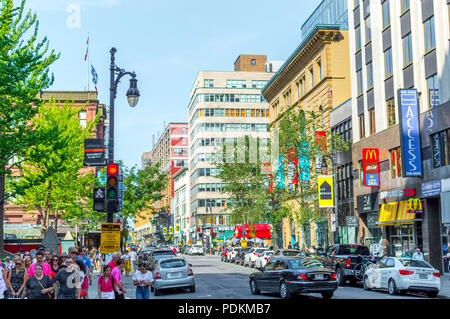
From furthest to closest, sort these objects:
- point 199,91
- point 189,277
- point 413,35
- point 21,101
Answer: point 199,91 → point 413,35 → point 21,101 → point 189,277

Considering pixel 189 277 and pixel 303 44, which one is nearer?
pixel 189 277

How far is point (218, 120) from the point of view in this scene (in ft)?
344

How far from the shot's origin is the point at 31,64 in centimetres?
2714

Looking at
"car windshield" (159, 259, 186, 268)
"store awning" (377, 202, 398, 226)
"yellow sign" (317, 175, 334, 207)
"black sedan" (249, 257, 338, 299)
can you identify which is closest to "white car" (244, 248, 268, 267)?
"yellow sign" (317, 175, 334, 207)

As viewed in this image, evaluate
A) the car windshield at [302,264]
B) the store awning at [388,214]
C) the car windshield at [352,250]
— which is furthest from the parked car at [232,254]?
the car windshield at [302,264]

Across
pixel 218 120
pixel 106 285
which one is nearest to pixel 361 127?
pixel 106 285

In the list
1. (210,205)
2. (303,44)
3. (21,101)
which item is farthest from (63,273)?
(210,205)

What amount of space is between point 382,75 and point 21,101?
24.0 meters

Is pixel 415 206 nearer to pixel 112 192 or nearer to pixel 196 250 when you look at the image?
pixel 112 192

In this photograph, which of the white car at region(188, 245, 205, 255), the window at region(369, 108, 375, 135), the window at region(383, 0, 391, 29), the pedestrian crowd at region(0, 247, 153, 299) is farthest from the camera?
the white car at region(188, 245, 205, 255)

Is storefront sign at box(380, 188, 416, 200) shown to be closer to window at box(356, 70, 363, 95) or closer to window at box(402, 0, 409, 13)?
window at box(356, 70, 363, 95)

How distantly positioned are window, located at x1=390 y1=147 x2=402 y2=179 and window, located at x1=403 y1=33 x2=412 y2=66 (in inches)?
221

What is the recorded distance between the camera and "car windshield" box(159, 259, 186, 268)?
23281 millimetres
